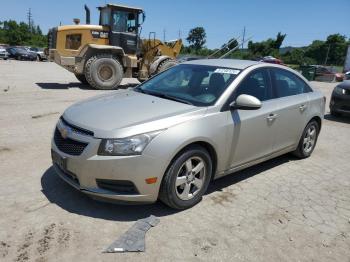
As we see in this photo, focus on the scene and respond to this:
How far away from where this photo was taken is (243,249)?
3.28 meters

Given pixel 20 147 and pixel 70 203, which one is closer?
pixel 70 203

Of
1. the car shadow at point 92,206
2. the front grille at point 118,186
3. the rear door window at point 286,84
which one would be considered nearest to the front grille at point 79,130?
the front grille at point 118,186

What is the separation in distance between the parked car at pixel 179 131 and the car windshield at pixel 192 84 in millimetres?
12

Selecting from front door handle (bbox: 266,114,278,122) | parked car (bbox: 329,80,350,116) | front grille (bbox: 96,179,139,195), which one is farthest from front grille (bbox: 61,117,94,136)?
parked car (bbox: 329,80,350,116)

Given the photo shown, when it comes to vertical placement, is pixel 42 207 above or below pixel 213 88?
below

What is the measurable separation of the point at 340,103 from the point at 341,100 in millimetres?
85

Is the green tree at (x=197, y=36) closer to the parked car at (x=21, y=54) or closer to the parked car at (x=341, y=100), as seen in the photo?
the parked car at (x=21, y=54)

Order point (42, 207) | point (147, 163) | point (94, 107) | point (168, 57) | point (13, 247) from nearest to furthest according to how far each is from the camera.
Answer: point (13, 247)
point (147, 163)
point (42, 207)
point (94, 107)
point (168, 57)

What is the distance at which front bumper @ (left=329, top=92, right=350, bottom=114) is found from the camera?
31.7ft

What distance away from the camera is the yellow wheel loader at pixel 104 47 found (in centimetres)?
1361

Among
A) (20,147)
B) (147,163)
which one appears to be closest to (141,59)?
(20,147)

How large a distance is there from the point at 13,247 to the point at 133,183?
1.17m

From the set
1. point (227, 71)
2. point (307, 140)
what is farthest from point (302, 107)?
point (227, 71)

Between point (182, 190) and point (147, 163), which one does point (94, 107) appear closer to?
point (147, 163)
